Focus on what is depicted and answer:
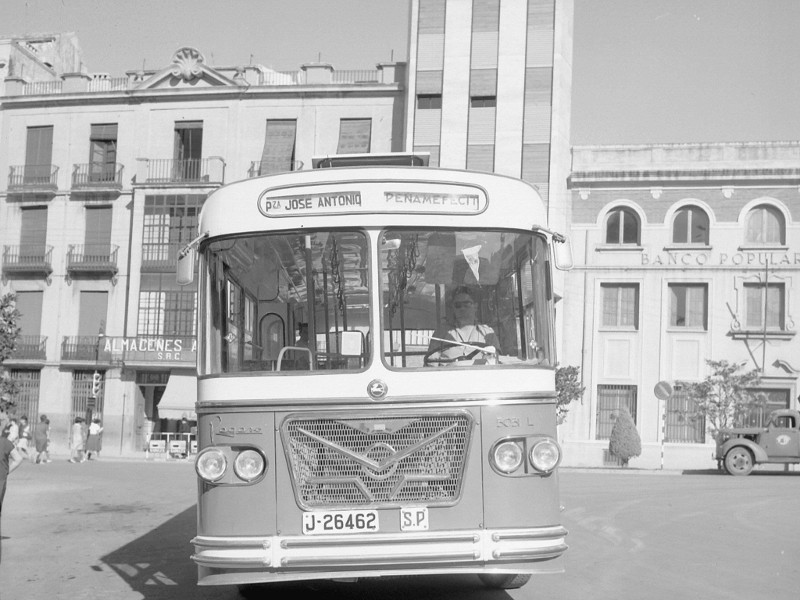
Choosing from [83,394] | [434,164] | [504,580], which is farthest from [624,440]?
[504,580]

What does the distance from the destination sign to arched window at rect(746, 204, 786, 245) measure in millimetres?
34024

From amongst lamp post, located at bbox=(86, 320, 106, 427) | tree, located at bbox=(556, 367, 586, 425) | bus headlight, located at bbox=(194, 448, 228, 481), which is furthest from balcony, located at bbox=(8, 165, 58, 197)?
bus headlight, located at bbox=(194, 448, 228, 481)

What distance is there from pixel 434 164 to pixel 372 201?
114ft

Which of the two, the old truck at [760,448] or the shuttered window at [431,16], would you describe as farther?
the shuttered window at [431,16]

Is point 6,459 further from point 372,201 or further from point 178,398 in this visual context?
point 178,398

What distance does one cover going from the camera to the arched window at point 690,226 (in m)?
39.8

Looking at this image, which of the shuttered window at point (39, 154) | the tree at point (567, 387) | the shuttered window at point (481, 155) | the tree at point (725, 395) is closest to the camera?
the tree at point (567, 387)

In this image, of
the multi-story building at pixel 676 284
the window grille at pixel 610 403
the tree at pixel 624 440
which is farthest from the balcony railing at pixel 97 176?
the tree at pixel 624 440

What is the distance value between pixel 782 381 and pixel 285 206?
34.3 metres

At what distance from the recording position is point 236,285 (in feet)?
25.0

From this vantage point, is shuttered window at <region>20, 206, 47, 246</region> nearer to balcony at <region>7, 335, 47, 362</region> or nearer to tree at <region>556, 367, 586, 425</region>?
balcony at <region>7, 335, 47, 362</region>

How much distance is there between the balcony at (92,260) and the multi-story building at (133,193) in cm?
6

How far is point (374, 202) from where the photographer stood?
7301 mm

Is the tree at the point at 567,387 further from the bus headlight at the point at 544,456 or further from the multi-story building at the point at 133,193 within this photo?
the bus headlight at the point at 544,456
